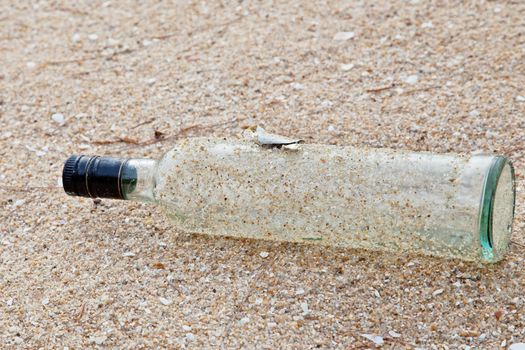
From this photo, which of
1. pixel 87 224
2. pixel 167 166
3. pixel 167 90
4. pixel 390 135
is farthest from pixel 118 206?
pixel 390 135

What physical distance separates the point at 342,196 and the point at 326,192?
0.04 meters

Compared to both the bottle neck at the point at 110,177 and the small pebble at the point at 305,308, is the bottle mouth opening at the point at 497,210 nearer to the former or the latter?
the small pebble at the point at 305,308

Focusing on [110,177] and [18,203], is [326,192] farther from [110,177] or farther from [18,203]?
[18,203]

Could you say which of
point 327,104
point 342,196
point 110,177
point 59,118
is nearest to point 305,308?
point 342,196

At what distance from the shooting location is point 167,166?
1.81 meters

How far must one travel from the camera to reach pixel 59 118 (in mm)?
2510

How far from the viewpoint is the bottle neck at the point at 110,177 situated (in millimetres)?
1803

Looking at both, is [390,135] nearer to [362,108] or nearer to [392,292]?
[362,108]

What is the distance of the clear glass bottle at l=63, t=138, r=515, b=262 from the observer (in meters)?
1.66

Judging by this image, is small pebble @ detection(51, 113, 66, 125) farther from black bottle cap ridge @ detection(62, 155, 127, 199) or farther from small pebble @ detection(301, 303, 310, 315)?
small pebble @ detection(301, 303, 310, 315)

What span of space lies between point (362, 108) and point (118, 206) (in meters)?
0.77

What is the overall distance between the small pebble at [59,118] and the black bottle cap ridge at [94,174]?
710 millimetres

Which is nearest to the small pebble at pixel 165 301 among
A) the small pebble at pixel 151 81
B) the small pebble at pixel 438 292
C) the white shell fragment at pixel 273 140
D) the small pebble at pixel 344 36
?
the white shell fragment at pixel 273 140

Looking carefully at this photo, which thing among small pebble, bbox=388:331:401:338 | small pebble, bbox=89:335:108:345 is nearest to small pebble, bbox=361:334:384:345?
small pebble, bbox=388:331:401:338
